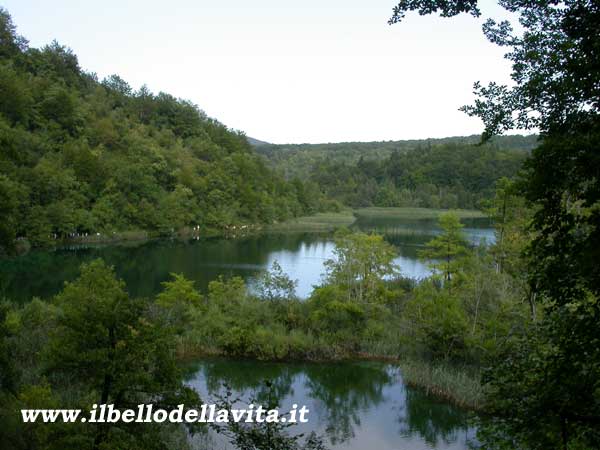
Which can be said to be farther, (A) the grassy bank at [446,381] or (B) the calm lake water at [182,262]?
(B) the calm lake water at [182,262]

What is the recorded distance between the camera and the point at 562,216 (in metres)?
5.04

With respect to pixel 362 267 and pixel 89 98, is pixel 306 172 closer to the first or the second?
pixel 89 98

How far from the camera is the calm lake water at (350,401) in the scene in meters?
13.8

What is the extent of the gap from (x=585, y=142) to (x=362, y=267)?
62.3 feet

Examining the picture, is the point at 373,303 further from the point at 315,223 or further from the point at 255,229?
the point at 315,223

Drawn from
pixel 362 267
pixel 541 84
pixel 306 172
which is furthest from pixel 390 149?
pixel 541 84

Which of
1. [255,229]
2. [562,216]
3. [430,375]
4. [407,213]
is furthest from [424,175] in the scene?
[562,216]

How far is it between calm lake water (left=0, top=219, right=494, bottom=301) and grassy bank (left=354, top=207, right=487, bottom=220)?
3915 cm

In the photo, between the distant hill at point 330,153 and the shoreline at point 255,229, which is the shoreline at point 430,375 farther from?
the distant hill at point 330,153

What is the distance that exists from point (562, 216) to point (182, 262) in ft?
123

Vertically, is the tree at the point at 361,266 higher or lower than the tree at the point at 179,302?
higher

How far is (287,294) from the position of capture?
22.1 meters

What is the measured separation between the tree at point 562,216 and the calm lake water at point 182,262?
948 inches

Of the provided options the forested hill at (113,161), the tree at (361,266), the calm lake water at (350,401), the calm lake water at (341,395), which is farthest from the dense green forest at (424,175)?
the calm lake water at (350,401)
